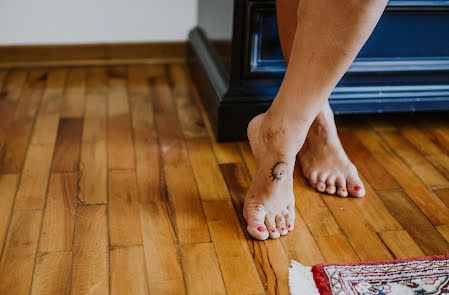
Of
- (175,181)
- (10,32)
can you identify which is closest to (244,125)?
(175,181)

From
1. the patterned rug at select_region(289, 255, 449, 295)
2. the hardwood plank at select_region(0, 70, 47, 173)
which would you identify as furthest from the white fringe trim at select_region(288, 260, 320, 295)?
the hardwood plank at select_region(0, 70, 47, 173)

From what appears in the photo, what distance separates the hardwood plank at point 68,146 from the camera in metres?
1.26

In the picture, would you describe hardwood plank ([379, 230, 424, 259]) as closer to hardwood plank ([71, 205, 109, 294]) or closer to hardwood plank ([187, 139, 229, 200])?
hardwood plank ([187, 139, 229, 200])

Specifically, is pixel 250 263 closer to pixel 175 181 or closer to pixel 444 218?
pixel 175 181

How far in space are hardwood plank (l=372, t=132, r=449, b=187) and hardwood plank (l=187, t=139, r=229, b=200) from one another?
485 mm

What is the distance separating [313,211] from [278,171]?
5.6 inches

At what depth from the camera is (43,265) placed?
3.10 ft

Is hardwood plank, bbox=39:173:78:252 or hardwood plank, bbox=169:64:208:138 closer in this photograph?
hardwood plank, bbox=39:173:78:252

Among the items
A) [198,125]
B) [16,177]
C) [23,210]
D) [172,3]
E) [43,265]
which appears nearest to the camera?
[43,265]

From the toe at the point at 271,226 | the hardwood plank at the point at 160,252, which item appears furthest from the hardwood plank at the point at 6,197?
the toe at the point at 271,226

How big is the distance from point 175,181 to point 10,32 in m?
0.93

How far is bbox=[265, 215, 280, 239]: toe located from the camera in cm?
104

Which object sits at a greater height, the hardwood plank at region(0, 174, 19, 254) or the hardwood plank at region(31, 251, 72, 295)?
the hardwood plank at region(31, 251, 72, 295)

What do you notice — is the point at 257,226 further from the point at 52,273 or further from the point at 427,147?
the point at 427,147
